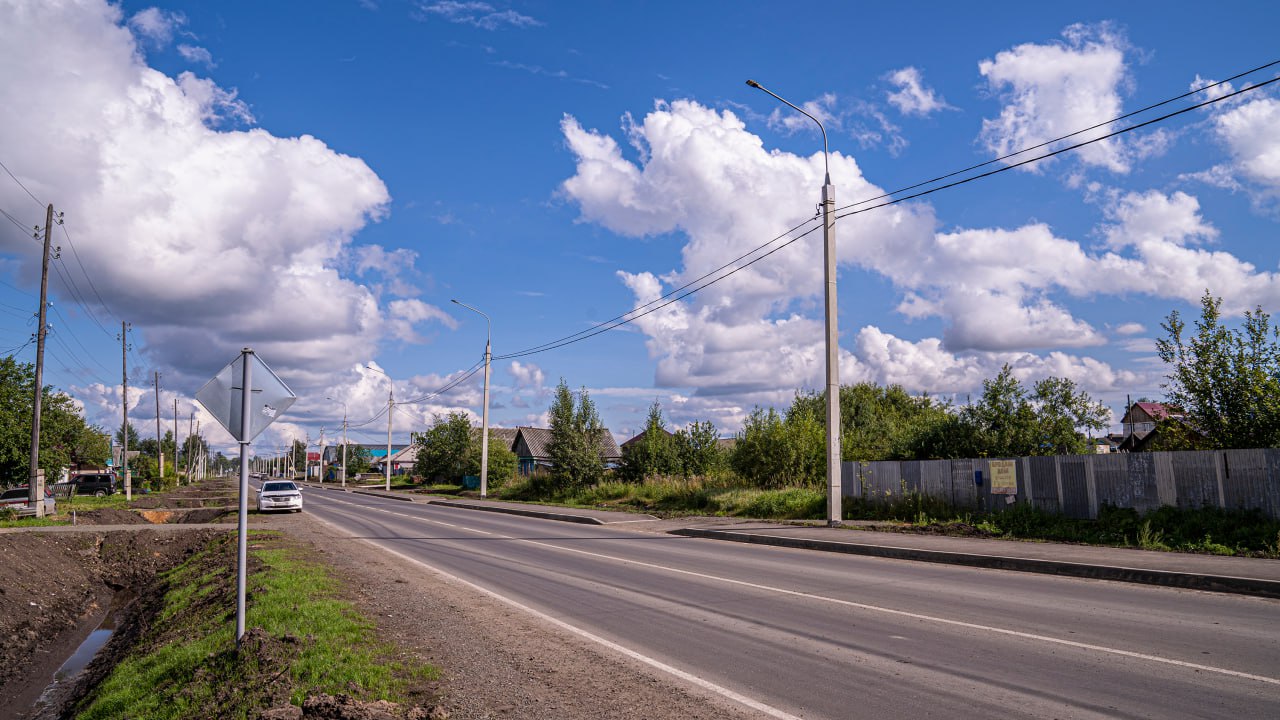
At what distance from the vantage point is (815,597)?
10055 millimetres

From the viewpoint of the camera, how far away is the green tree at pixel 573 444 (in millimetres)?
40500

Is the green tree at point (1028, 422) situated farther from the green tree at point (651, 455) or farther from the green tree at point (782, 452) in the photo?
the green tree at point (651, 455)

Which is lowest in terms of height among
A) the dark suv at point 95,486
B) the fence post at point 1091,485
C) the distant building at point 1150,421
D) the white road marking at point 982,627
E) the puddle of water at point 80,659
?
the puddle of water at point 80,659

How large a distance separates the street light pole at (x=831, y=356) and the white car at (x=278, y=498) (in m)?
23.3

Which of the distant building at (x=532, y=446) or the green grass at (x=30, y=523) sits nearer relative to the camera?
the green grass at (x=30, y=523)

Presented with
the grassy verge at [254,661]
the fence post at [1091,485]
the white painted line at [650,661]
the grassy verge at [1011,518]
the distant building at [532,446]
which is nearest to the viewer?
the white painted line at [650,661]

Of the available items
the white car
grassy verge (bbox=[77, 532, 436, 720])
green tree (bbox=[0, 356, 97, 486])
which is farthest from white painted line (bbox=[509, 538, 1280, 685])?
green tree (bbox=[0, 356, 97, 486])

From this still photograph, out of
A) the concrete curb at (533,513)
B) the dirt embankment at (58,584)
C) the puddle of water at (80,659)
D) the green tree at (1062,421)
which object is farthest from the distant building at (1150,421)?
the dirt embankment at (58,584)

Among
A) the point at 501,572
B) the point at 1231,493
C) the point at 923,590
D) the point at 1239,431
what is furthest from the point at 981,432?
the point at 501,572

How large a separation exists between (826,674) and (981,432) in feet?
69.3

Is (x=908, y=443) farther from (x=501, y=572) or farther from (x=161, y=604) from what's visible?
(x=161, y=604)

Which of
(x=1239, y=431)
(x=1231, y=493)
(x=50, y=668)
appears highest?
(x=1239, y=431)

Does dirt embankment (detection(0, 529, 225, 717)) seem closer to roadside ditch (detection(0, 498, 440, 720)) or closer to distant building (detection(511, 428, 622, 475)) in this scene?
roadside ditch (detection(0, 498, 440, 720))

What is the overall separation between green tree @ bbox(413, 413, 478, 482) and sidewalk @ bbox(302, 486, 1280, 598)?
150 feet
